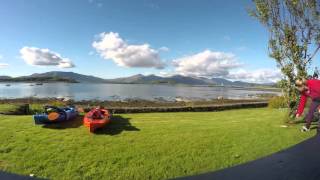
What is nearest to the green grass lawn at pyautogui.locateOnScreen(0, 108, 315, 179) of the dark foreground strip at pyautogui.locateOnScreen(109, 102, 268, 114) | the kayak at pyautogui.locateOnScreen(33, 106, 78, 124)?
the kayak at pyautogui.locateOnScreen(33, 106, 78, 124)

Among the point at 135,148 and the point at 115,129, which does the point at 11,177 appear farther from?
the point at 115,129

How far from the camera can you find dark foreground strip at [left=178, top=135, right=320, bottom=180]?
7.88m

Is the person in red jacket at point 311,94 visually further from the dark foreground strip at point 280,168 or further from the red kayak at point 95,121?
the red kayak at point 95,121

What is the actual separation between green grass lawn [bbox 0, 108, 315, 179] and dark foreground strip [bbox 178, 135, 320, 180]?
1.84 feet

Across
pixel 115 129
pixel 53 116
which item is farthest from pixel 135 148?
pixel 53 116

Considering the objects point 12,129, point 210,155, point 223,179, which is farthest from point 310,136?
point 12,129

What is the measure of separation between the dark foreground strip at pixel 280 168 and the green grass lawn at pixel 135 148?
56cm

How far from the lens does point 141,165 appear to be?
31.5ft

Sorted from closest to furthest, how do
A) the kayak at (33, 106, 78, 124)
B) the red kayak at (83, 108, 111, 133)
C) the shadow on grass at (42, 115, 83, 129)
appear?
1. the red kayak at (83, 108, 111, 133)
2. the shadow on grass at (42, 115, 83, 129)
3. the kayak at (33, 106, 78, 124)

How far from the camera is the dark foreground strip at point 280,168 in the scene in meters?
7.88

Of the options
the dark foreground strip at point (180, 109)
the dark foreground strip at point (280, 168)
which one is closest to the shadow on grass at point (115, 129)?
the dark foreground strip at point (280, 168)

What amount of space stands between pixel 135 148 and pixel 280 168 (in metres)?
5.42

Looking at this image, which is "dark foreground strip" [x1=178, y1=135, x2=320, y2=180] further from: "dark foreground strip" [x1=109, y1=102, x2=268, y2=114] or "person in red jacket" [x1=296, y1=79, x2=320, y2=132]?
"dark foreground strip" [x1=109, y1=102, x2=268, y2=114]

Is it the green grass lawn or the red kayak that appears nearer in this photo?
the green grass lawn
